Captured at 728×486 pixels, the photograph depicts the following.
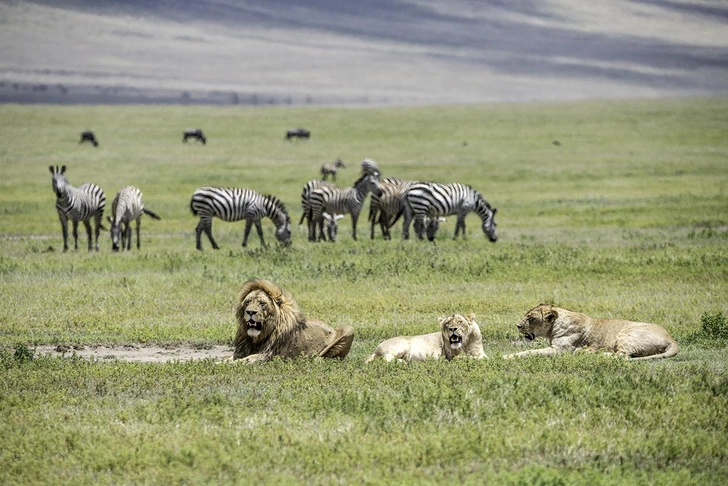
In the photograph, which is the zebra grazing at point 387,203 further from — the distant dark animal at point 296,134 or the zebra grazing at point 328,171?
the distant dark animal at point 296,134

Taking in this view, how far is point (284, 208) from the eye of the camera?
1195 inches

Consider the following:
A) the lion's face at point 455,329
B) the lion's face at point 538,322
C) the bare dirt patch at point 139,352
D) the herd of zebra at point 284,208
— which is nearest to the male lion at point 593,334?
the lion's face at point 538,322

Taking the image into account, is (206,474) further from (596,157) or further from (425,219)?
(596,157)

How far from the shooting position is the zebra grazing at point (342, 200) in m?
32.7

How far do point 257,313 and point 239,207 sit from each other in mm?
18610

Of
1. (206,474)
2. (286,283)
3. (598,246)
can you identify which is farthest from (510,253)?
(206,474)

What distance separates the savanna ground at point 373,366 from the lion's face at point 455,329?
465 millimetres

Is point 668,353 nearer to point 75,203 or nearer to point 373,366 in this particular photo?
point 373,366

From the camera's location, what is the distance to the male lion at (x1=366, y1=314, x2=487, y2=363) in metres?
13.3

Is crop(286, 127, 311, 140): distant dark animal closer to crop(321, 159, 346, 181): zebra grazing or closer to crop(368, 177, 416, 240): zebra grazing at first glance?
crop(321, 159, 346, 181): zebra grazing

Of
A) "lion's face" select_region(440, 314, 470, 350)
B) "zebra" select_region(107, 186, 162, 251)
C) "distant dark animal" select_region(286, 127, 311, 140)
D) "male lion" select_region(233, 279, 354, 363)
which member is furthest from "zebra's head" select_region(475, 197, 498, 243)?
"distant dark animal" select_region(286, 127, 311, 140)

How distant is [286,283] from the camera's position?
844 inches

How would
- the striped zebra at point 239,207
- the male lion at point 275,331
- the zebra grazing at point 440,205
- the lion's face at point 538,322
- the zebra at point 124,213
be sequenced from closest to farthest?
the male lion at point 275,331 → the lion's face at point 538,322 → the zebra at point 124,213 → the striped zebra at point 239,207 → the zebra grazing at point 440,205

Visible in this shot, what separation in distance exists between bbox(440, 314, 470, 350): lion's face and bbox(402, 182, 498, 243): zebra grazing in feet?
57.8
